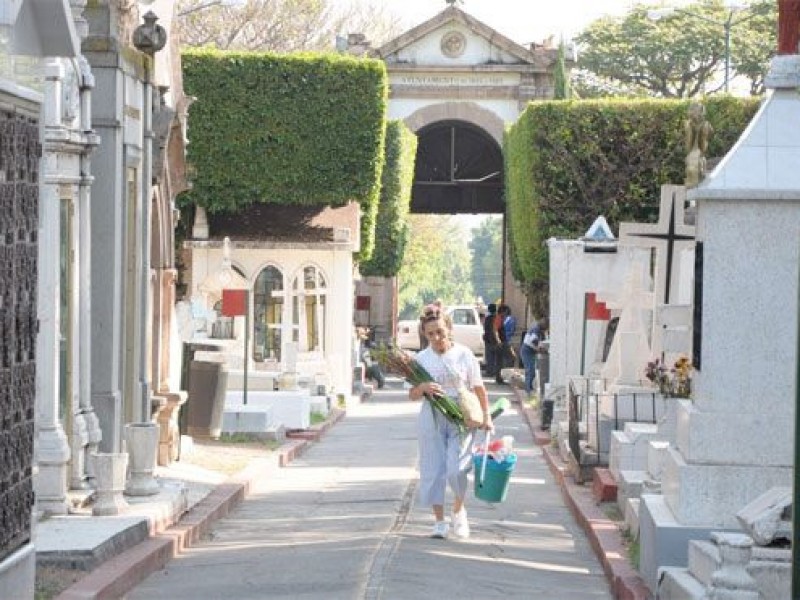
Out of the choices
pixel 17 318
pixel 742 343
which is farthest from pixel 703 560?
pixel 17 318

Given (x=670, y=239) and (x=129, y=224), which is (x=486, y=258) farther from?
(x=129, y=224)

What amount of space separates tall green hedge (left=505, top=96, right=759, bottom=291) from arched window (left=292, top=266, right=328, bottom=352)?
19.7ft

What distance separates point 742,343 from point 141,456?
600 cm

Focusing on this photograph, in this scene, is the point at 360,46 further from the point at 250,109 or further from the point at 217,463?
→ the point at 217,463

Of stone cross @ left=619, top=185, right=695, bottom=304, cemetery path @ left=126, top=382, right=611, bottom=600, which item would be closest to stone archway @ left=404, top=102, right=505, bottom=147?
cemetery path @ left=126, top=382, right=611, bottom=600

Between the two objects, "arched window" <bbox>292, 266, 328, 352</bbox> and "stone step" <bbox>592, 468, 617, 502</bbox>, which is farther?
"arched window" <bbox>292, 266, 328, 352</bbox>

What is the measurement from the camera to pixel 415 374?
53.8ft

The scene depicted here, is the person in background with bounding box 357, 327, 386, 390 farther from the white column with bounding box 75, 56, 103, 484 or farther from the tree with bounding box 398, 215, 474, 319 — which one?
the white column with bounding box 75, 56, 103, 484

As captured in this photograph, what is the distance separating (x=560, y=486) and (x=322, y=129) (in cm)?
2046

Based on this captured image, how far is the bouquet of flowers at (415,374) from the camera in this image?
637 inches

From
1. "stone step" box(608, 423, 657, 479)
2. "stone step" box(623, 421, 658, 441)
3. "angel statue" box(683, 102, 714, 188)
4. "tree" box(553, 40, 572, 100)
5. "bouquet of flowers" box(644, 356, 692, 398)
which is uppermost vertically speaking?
"tree" box(553, 40, 572, 100)

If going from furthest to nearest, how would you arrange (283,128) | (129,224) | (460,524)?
(283,128), (129,224), (460,524)

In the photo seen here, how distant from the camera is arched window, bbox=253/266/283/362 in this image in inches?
1617

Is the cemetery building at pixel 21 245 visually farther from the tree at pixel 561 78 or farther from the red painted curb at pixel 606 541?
the tree at pixel 561 78
